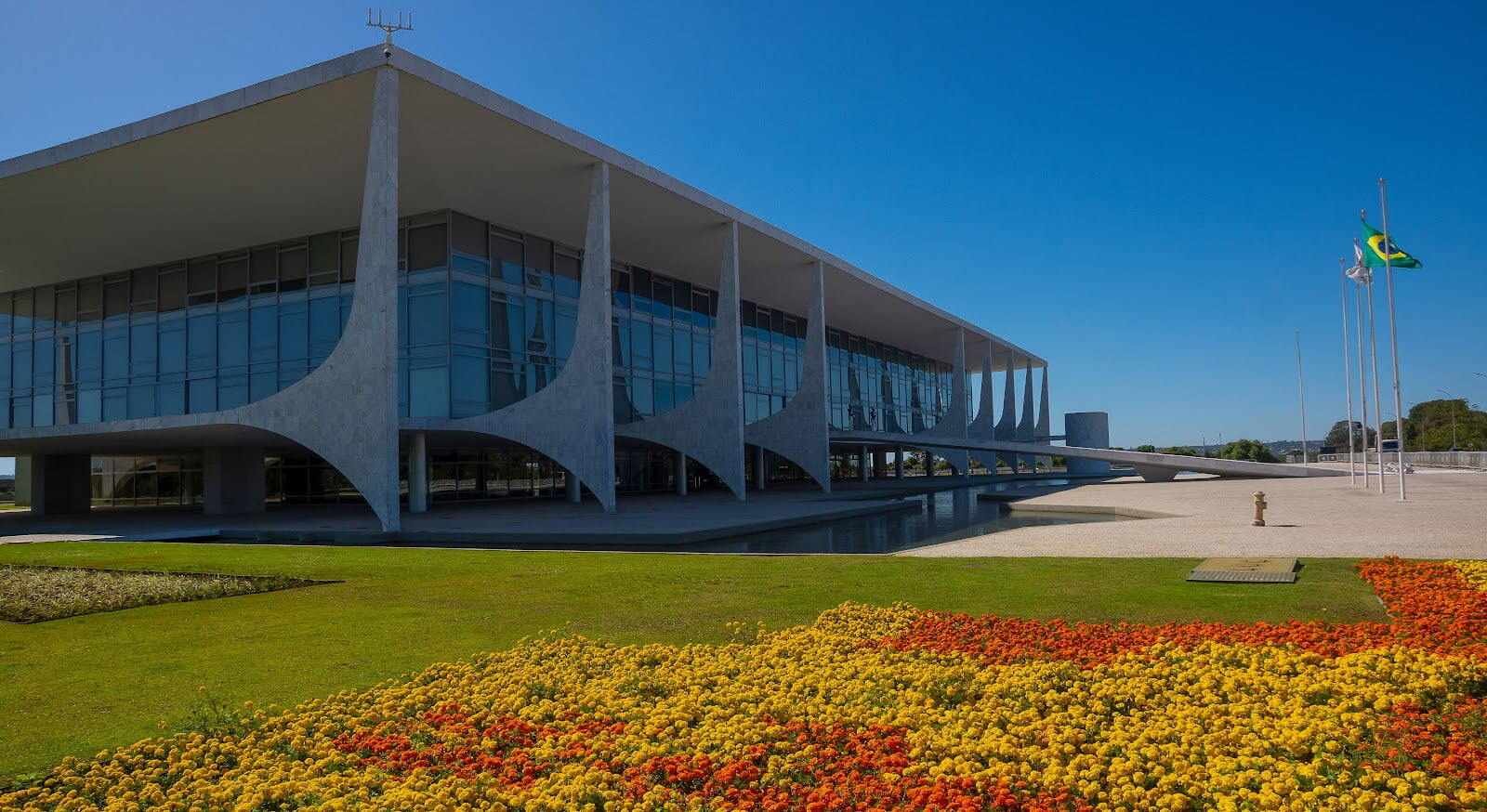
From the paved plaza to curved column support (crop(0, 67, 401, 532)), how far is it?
40.7ft

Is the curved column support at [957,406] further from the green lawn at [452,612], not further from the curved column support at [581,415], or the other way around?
the green lawn at [452,612]

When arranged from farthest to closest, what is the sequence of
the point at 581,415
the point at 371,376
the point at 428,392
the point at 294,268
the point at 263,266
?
1. the point at 263,266
2. the point at 294,268
3. the point at 428,392
4. the point at 581,415
5. the point at 371,376

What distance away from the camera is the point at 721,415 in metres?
32.8

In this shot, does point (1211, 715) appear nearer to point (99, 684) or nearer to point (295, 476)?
point (99, 684)

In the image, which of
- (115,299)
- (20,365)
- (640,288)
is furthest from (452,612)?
(20,365)

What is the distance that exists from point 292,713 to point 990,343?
2482 inches

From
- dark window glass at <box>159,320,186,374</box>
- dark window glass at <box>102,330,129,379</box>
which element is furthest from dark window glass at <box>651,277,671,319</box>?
dark window glass at <box>102,330,129,379</box>

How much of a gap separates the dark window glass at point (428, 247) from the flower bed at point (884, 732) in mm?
23783

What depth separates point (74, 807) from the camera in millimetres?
4574

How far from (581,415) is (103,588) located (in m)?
15.2

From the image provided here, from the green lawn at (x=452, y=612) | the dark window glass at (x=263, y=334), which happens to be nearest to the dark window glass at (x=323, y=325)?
the dark window glass at (x=263, y=334)

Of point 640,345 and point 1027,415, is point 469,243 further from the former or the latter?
point 1027,415

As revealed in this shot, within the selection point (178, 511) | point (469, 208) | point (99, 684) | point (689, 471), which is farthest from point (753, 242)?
point (99, 684)

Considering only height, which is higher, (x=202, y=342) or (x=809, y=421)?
(x=202, y=342)
